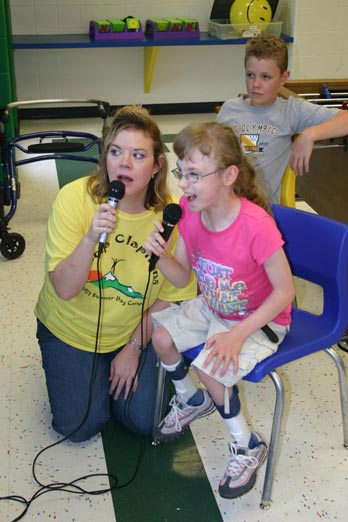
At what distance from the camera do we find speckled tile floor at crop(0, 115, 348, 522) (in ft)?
6.14

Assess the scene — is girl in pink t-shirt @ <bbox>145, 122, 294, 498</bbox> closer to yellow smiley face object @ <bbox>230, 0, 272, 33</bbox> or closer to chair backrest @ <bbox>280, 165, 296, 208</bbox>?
chair backrest @ <bbox>280, 165, 296, 208</bbox>

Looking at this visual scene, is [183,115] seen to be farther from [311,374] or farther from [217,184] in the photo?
[217,184]

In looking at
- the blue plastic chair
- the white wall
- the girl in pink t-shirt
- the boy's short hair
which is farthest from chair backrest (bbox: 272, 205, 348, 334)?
the white wall

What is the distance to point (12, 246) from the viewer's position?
10.9 feet

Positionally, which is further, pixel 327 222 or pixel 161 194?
pixel 161 194

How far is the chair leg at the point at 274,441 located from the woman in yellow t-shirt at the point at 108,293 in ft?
1.40

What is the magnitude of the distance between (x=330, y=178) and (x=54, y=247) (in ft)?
4.32

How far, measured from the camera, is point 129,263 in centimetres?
204

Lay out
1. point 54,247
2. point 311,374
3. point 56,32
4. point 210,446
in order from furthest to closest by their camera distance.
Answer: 1. point 56,32
2. point 311,374
3. point 210,446
4. point 54,247

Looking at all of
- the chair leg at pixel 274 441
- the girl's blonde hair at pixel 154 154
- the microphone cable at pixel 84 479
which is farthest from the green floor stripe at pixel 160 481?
the girl's blonde hair at pixel 154 154

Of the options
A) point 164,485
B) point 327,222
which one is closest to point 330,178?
point 327,222

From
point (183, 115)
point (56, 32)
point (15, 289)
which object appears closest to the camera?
point (15, 289)

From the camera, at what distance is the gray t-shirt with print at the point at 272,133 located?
2.58 m

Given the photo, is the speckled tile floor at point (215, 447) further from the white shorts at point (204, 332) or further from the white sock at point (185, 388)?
the white shorts at point (204, 332)
